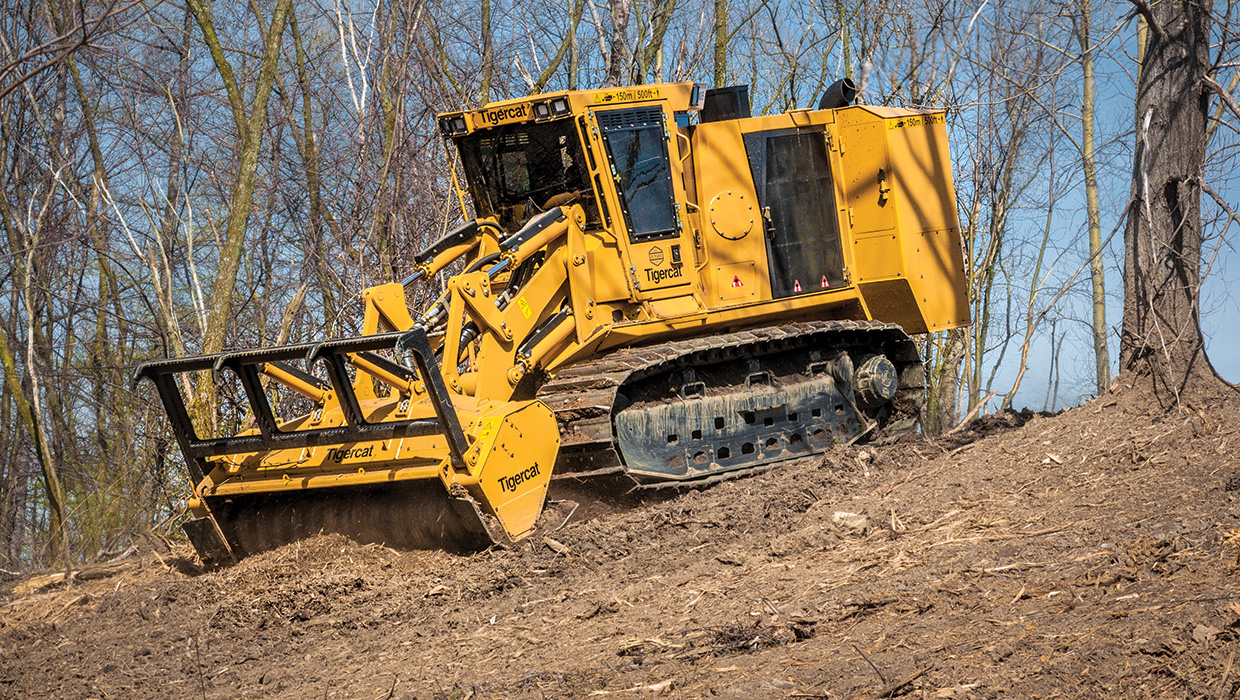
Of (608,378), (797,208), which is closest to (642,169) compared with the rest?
(797,208)

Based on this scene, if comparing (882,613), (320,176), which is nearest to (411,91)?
(320,176)

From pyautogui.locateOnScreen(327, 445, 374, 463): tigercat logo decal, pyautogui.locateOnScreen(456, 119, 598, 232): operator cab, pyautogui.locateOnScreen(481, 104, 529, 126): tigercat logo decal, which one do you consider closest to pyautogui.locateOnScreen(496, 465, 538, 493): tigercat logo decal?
pyautogui.locateOnScreen(327, 445, 374, 463): tigercat logo decal

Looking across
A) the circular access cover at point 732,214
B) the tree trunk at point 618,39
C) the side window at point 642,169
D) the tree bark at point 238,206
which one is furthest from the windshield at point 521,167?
the tree trunk at point 618,39

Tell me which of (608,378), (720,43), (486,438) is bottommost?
Answer: (486,438)

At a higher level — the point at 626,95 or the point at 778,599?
A: the point at 626,95

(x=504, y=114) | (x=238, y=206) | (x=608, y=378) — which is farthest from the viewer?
(x=238, y=206)

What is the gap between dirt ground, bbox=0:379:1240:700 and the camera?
3574 mm

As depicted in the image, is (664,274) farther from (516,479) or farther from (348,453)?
(348,453)

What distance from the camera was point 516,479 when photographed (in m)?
6.56

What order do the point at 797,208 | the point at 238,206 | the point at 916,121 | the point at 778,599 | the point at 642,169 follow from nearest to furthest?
the point at 778,599 < the point at 642,169 < the point at 797,208 < the point at 916,121 < the point at 238,206

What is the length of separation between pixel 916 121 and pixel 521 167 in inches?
138

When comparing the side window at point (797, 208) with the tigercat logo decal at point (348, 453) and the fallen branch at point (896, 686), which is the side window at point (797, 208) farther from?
the fallen branch at point (896, 686)

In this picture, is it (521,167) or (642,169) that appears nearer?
(642,169)

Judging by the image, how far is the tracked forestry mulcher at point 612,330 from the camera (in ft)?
21.6
